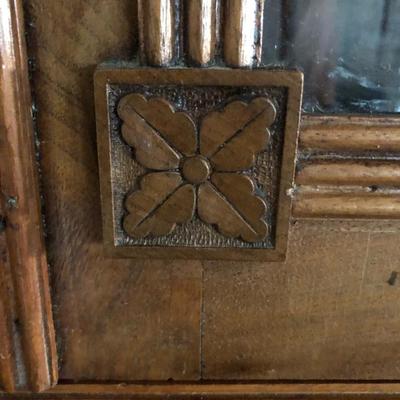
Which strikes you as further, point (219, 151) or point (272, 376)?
point (272, 376)

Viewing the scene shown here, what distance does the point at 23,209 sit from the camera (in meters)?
0.47

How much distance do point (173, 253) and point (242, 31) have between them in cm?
21

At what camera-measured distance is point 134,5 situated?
16.9 inches

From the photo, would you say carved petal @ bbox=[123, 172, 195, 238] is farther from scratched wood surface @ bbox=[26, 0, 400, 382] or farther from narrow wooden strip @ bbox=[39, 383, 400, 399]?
narrow wooden strip @ bbox=[39, 383, 400, 399]

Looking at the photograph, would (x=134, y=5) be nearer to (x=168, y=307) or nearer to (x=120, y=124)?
(x=120, y=124)

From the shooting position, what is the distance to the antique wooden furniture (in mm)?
431

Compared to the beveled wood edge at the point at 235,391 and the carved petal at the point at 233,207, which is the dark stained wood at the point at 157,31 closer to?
the carved petal at the point at 233,207

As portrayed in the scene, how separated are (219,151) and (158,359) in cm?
25

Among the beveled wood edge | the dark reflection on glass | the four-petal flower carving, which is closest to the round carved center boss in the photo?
the four-petal flower carving

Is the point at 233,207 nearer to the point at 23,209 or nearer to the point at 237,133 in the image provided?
the point at 237,133

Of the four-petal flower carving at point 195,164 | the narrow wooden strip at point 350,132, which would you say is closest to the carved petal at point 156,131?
the four-petal flower carving at point 195,164

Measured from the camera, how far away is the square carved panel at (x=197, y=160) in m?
0.43

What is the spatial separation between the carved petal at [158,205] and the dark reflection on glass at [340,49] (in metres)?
0.14

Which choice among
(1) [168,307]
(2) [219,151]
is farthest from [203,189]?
(1) [168,307]
